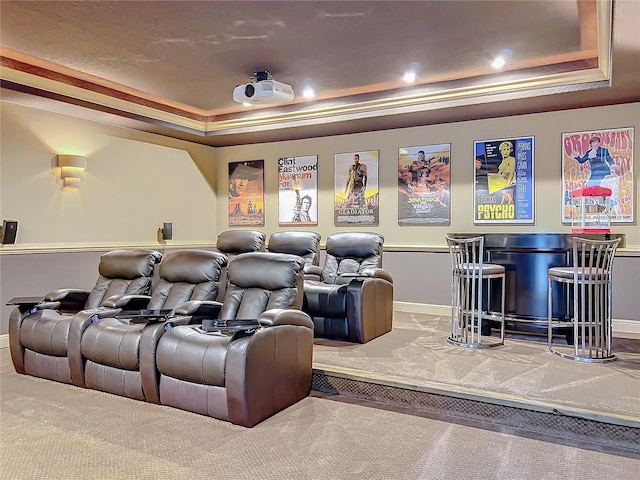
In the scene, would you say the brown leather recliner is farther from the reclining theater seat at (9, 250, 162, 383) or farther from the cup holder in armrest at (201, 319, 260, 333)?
the cup holder in armrest at (201, 319, 260, 333)

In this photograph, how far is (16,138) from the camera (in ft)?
16.9

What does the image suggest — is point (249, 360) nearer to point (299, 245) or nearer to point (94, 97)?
point (299, 245)

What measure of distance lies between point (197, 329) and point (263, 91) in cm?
249

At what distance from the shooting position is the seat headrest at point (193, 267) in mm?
4109

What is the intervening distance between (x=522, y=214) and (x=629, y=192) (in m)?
1.07

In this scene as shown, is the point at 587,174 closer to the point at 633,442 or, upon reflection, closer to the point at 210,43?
the point at 633,442

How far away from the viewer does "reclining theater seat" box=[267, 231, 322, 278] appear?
5.84 metres

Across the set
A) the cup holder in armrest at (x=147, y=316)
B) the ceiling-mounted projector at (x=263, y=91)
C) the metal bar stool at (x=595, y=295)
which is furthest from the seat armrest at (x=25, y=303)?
the metal bar stool at (x=595, y=295)

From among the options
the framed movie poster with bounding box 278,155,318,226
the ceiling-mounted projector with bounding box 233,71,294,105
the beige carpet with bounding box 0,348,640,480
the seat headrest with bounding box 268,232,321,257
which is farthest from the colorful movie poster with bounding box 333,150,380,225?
the beige carpet with bounding box 0,348,640,480

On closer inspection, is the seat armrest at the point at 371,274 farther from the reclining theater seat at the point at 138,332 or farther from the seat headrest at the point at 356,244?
the reclining theater seat at the point at 138,332

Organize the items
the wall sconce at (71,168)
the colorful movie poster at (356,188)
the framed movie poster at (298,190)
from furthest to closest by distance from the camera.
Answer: the framed movie poster at (298,190), the colorful movie poster at (356,188), the wall sconce at (71,168)

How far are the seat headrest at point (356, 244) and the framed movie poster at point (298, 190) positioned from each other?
1.56 meters

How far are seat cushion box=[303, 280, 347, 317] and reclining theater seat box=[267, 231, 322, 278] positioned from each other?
0.96 metres

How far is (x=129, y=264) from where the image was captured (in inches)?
179
